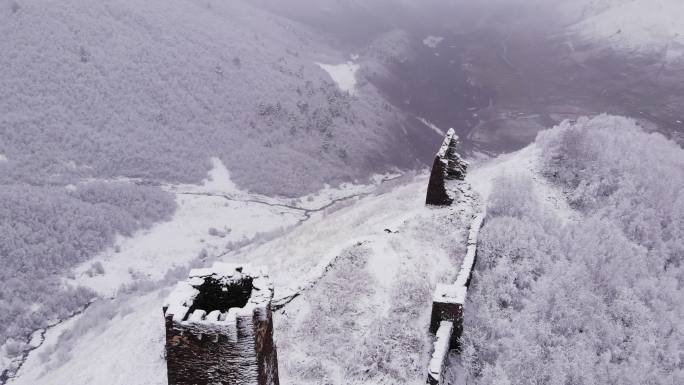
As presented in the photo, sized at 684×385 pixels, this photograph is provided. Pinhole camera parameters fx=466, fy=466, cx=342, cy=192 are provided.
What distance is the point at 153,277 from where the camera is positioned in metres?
29.2

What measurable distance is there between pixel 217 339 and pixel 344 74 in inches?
2886

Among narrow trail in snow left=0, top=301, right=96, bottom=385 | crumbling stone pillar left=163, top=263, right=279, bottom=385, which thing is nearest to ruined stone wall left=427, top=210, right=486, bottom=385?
crumbling stone pillar left=163, top=263, right=279, bottom=385

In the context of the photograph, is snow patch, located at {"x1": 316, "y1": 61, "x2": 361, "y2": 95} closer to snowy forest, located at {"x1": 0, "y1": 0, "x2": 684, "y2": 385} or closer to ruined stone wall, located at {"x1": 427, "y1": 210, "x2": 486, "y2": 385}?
snowy forest, located at {"x1": 0, "y1": 0, "x2": 684, "y2": 385}

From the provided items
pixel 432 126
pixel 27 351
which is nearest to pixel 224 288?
pixel 27 351

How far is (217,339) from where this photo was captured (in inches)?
268

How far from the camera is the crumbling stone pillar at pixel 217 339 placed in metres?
6.80

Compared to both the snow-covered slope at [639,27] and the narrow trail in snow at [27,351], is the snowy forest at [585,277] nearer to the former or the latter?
the narrow trail in snow at [27,351]

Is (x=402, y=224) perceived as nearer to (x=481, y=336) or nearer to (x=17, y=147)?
(x=481, y=336)

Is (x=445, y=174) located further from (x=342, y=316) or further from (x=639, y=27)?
(x=639, y=27)

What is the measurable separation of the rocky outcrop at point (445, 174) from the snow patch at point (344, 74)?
50.8 metres

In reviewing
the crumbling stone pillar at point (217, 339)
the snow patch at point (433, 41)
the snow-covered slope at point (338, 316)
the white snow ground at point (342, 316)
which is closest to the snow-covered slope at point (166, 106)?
the snow-covered slope at point (338, 316)

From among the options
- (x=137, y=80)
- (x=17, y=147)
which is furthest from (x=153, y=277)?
(x=137, y=80)

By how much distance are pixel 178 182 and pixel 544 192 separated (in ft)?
105

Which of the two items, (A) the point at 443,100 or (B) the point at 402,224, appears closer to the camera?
(B) the point at 402,224
